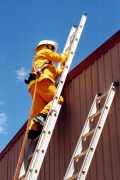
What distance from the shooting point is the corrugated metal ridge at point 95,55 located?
6758mm

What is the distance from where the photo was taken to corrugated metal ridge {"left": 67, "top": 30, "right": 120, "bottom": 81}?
676 cm

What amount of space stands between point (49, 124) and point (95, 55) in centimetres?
134

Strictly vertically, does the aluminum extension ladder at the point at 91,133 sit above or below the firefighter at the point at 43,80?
below

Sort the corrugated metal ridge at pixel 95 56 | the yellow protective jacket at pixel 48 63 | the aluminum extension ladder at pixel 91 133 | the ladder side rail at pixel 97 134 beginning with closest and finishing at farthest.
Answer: the ladder side rail at pixel 97 134 → the aluminum extension ladder at pixel 91 133 → the corrugated metal ridge at pixel 95 56 → the yellow protective jacket at pixel 48 63

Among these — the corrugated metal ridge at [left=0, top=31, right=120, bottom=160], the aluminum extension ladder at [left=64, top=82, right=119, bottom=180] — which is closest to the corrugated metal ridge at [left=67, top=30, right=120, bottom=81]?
the corrugated metal ridge at [left=0, top=31, right=120, bottom=160]

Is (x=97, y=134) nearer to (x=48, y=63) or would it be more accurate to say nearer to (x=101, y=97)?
(x=101, y=97)

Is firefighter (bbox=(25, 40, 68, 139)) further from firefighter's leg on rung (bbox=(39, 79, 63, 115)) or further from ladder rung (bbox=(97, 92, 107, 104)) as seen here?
ladder rung (bbox=(97, 92, 107, 104))

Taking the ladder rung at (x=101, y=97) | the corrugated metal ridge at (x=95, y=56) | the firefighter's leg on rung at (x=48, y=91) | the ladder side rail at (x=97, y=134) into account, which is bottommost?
the ladder side rail at (x=97, y=134)

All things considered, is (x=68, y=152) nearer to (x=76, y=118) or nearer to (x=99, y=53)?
(x=76, y=118)

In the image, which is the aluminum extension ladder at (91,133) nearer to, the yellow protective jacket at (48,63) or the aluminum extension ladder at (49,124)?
the aluminum extension ladder at (49,124)

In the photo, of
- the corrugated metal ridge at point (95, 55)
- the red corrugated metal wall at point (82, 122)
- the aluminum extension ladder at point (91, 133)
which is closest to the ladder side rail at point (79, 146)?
the aluminum extension ladder at point (91, 133)

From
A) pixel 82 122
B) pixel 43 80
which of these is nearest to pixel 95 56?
pixel 43 80

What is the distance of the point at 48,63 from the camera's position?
7.43 metres

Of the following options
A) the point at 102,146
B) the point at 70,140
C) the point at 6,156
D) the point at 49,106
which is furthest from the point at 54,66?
the point at 6,156
